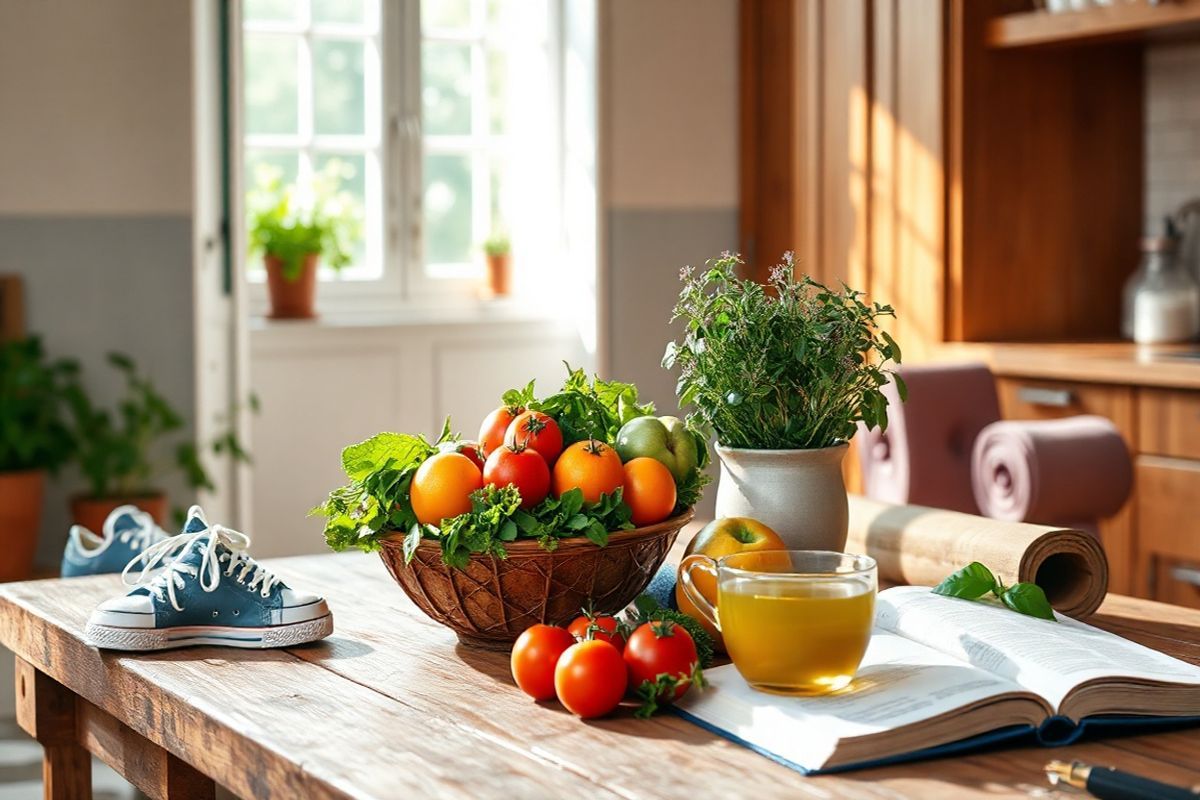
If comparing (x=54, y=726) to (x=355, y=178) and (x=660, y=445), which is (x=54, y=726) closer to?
(x=660, y=445)

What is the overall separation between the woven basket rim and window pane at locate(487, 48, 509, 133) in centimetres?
390

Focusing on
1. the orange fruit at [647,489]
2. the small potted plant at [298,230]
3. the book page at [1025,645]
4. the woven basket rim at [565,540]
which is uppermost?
the small potted plant at [298,230]

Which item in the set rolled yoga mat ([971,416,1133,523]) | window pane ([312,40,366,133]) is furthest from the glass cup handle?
window pane ([312,40,366,133])

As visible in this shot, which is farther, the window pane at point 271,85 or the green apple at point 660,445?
the window pane at point 271,85

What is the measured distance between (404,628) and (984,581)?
2.06 ft

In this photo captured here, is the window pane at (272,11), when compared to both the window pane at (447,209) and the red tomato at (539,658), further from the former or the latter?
the red tomato at (539,658)

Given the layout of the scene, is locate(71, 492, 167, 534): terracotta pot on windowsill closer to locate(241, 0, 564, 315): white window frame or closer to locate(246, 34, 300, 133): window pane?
locate(241, 0, 564, 315): white window frame

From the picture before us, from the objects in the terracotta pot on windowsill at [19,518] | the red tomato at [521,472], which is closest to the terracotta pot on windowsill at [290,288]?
the terracotta pot on windowsill at [19,518]

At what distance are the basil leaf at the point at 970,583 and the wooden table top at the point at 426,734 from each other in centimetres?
21

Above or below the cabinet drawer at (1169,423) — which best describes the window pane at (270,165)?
above

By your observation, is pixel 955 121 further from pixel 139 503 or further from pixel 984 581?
pixel 984 581

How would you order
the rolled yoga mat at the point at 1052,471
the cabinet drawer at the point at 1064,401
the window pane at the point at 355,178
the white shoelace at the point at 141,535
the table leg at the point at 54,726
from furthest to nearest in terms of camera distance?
the window pane at the point at 355,178 < the cabinet drawer at the point at 1064,401 < the rolled yoga mat at the point at 1052,471 < the white shoelace at the point at 141,535 < the table leg at the point at 54,726

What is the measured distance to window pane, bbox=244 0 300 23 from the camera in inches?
192

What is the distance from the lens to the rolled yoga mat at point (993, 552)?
1674 mm
